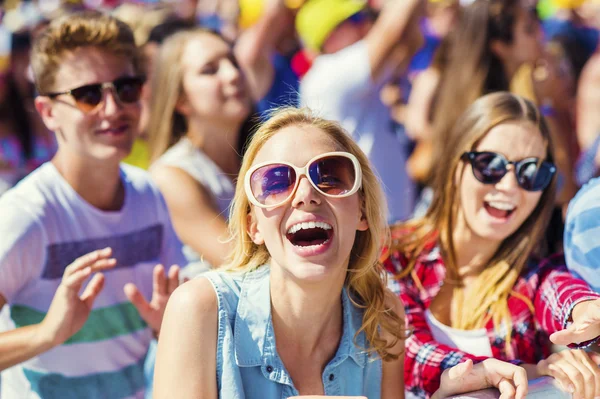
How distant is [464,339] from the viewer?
2.47 meters

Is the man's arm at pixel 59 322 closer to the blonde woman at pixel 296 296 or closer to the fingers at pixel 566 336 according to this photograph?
the blonde woman at pixel 296 296

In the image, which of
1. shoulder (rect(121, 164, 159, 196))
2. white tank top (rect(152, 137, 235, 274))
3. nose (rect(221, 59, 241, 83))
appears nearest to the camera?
shoulder (rect(121, 164, 159, 196))

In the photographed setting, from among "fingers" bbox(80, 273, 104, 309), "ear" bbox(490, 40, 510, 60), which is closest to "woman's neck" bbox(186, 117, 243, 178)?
"fingers" bbox(80, 273, 104, 309)

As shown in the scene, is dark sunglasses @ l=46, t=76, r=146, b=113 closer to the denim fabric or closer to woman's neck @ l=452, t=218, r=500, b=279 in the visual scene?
the denim fabric

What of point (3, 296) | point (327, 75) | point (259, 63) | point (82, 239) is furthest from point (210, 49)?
point (3, 296)

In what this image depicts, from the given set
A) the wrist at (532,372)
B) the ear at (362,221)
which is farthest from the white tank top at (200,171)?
the wrist at (532,372)

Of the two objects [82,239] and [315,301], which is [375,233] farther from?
[82,239]

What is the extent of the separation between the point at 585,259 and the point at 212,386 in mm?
1176

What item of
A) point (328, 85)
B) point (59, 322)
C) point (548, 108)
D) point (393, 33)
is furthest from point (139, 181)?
point (548, 108)

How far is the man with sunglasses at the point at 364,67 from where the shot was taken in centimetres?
369

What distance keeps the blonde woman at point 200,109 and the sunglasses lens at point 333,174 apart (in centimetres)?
149

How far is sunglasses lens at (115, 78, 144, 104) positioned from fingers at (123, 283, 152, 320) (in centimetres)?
74

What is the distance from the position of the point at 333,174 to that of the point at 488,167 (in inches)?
33.8

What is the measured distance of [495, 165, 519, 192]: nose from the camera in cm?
250
